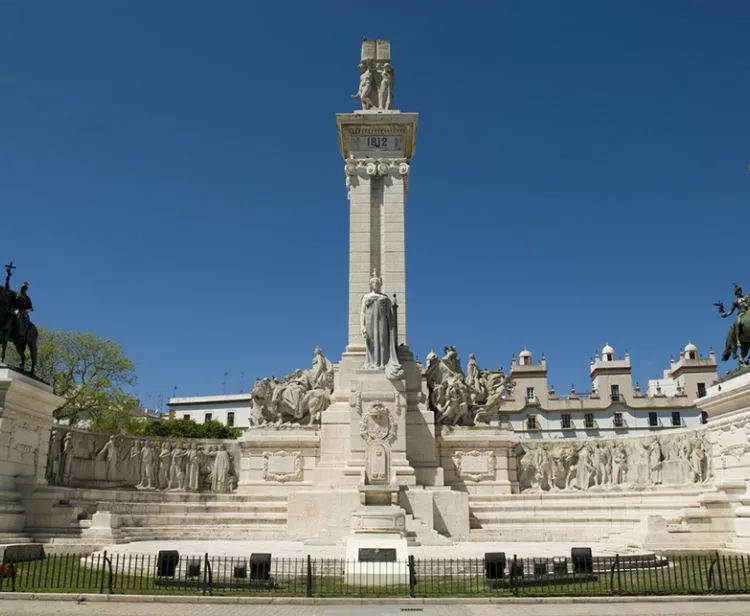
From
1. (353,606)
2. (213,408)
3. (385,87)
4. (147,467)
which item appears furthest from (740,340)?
(213,408)

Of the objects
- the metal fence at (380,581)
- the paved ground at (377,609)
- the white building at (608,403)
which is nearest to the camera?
the paved ground at (377,609)

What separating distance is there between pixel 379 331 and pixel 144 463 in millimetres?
9571

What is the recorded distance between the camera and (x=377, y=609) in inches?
404

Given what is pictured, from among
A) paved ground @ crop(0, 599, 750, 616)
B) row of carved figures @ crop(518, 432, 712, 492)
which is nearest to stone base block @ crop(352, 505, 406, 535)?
paved ground @ crop(0, 599, 750, 616)

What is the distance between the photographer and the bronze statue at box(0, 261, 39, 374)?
1934 centimetres

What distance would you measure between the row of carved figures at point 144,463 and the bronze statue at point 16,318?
3615 mm

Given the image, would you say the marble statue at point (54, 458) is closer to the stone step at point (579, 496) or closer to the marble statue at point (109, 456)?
the marble statue at point (109, 456)

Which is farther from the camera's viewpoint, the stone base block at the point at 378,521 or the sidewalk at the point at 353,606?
the stone base block at the point at 378,521

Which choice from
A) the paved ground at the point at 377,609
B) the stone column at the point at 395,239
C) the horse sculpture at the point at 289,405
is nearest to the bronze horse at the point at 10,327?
the horse sculpture at the point at 289,405

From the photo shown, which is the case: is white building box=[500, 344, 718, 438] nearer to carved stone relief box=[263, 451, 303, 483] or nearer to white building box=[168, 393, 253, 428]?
white building box=[168, 393, 253, 428]

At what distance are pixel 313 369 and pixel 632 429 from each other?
44.3 meters

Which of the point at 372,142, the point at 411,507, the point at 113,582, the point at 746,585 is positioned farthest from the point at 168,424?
the point at 746,585

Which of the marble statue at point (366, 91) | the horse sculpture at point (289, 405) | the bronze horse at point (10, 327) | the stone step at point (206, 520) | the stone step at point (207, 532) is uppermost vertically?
the marble statue at point (366, 91)

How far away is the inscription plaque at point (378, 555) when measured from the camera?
530 inches
